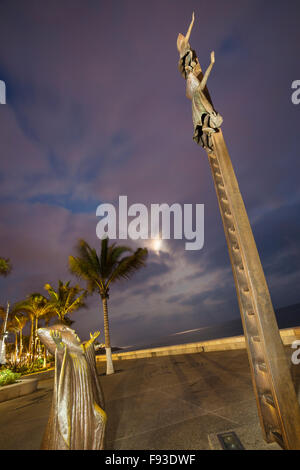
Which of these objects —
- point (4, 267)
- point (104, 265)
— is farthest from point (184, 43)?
point (4, 267)

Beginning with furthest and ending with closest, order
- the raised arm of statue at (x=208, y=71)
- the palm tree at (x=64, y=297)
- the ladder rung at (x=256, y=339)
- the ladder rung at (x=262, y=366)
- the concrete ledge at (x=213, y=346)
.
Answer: the palm tree at (x=64, y=297)
the concrete ledge at (x=213, y=346)
the raised arm of statue at (x=208, y=71)
the ladder rung at (x=256, y=339)
the ladder rung at (x=262, y=366)

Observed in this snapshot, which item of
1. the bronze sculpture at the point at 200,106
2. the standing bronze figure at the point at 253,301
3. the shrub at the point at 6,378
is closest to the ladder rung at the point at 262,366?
the standing bronze figure at the point at 253,301

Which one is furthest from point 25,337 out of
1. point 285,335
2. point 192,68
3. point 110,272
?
point 192,68

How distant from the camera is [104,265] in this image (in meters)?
12.7

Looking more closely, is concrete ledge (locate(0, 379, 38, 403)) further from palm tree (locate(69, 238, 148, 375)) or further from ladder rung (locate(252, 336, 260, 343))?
ladder rung (locate(252, 336, 260, 343))

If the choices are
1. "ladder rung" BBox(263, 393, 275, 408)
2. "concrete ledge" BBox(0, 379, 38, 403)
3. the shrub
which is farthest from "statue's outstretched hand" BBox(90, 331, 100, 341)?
the shrub

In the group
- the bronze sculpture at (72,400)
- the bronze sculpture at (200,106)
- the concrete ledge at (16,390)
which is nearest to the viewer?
the bronze sculpture at (72,400)

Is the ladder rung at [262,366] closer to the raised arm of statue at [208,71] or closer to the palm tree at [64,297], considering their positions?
the raised arm of statue at [208,71]

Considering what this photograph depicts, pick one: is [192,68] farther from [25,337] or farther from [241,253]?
[25,337]

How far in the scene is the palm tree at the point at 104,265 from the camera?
40.5 feet

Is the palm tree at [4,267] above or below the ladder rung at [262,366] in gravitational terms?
above

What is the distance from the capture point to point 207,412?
350cm

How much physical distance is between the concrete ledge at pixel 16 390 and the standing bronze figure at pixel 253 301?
9727 mm

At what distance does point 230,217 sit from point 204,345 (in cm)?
1114
